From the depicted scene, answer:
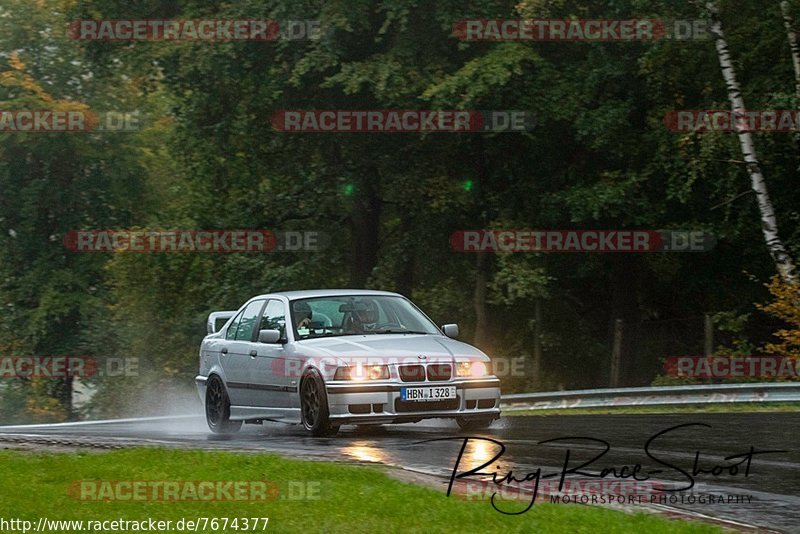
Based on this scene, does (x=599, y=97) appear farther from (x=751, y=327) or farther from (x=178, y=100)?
(x=178, y=100)

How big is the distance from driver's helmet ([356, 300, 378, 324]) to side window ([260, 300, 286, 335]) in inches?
33.5

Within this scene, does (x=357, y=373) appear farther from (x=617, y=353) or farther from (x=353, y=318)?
(x=617, y=353)

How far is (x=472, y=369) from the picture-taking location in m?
14.6

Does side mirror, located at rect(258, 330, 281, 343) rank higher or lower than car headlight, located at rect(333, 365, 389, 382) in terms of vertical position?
higher

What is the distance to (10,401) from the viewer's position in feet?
161

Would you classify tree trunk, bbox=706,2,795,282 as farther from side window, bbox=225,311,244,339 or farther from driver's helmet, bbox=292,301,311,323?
driver's helmet, bbox=292,301,311,323

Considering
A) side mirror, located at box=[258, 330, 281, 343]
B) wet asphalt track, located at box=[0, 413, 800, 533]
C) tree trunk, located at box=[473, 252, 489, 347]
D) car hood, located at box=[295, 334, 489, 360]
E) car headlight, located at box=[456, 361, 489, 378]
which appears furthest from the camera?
tree trunk, located at box=[473, 252, 489, 347]

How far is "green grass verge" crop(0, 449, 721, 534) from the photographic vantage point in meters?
8.03

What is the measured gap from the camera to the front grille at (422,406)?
1413cm

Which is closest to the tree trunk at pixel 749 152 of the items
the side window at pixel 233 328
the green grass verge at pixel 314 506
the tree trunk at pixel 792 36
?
the tree trunk at pixel 792 36

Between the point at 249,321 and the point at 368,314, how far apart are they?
1.78 metres

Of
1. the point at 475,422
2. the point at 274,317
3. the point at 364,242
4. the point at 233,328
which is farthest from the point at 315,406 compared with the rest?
the point at 364,242

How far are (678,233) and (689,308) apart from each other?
5745 mm

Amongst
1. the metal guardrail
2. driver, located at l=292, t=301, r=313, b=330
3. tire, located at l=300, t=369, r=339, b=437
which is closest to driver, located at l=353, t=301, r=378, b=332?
driver, located at l=292, t=301, r=313, b=330
